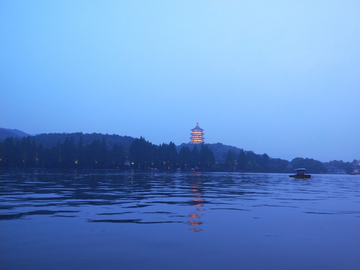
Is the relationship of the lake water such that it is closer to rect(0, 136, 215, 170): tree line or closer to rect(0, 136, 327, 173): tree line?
rect(0, 136, 215, 170): tree line

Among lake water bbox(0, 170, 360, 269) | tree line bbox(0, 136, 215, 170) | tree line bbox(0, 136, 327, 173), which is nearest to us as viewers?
lake water bbox(0, 170, 360, 269)

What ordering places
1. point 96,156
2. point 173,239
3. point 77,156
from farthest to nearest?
point 96,156
point 77,156
point 173,239

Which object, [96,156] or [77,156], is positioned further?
[96,156]

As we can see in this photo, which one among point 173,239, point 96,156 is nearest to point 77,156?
point 96,156

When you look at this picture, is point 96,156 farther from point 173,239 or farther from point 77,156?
point 173,239

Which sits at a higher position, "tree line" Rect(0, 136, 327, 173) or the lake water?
"tree line" Rect(0, 136, 327, 173)

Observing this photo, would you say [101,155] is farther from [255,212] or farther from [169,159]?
[255,212]

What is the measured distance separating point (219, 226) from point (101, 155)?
11184 cm

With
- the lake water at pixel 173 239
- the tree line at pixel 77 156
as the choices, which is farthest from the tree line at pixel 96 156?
the lake water at pixel 173 239

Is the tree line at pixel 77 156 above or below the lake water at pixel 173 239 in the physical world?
above

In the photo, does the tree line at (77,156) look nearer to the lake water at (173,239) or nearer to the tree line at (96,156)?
the tree line at (96,156)

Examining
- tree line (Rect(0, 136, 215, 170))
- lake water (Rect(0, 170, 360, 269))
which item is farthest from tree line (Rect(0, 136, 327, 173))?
lake water (Rect(0, 170, 360, 269))

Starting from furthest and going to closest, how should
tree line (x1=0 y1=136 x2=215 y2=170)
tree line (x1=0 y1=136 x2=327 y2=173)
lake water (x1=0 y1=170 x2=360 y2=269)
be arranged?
tree line (x1=0 y1=136 x2=327 y2=173) < tree line (x1=0 y1=136 x2=215 y2=170) < lake water (x1=0 y1=170 x2=360 y2=269)

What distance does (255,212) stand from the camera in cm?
1499
